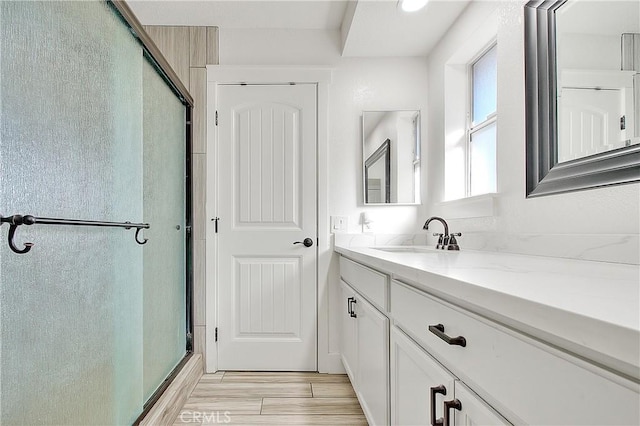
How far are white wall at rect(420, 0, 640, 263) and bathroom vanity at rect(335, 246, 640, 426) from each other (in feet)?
0.42

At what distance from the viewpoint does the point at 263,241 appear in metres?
2.68

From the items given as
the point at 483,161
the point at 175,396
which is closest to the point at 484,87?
Answer: the point at 483,161

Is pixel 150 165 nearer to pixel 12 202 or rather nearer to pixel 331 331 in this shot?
pixel 12 202

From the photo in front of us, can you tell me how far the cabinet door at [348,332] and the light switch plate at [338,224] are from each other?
1.16ft

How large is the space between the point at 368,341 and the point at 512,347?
1.14m

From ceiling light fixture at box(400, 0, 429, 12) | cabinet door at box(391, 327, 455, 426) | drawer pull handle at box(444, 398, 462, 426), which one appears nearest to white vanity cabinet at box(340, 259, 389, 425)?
cabinet door at box(391, 327, 455, 426)

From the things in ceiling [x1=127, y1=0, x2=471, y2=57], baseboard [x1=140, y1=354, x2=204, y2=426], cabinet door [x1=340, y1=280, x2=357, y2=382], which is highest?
ceiling [x1=127, y1=0, x2=471, y2=57]

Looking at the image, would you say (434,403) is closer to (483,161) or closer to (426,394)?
(426,394)

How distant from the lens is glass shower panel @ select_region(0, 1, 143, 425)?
90 centimetres

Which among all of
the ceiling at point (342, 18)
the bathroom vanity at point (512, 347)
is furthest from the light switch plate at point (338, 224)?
the bathroom vanity at point (512, 347)

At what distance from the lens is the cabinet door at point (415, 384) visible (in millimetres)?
927

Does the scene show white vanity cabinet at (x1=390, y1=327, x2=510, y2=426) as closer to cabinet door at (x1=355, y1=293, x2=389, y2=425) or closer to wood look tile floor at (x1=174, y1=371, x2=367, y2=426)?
cabinet door at (x1=355, y1=293, x2=389, y2=425)

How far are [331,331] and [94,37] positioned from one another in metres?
2.13

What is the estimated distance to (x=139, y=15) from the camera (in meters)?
2.60
